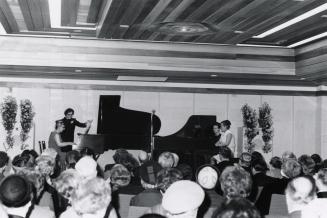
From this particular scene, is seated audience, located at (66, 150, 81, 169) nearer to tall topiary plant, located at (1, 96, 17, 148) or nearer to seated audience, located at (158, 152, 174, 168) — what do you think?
seated audience, located at (158, 152, 174, 168)

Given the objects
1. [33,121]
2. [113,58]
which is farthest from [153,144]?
[33,121]

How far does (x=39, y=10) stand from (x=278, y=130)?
30.2 ft

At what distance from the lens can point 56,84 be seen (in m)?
12.5

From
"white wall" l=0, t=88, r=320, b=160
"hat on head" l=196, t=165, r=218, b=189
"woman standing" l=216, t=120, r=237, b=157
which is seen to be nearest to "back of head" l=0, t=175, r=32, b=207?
"hat on head" l=196, t=165, r=218, b=189

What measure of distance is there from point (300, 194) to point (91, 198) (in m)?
1.52

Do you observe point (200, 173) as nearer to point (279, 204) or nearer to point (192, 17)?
point (279, 204)

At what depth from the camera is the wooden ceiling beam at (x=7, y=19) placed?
21.3 feet

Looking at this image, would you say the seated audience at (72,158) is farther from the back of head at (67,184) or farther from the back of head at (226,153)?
the back of head at (226,153)

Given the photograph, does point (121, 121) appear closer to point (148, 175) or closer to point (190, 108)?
point (190, 108)

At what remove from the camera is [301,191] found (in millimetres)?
3289

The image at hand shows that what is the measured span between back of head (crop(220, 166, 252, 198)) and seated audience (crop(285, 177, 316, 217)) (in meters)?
0.38

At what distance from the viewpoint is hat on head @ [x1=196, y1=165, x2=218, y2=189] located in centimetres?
→ 443

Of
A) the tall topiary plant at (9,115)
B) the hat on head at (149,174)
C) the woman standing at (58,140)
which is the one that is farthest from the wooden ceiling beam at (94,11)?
the tall topiary plant at (9,115)

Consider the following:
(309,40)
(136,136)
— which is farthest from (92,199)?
(136,136)
